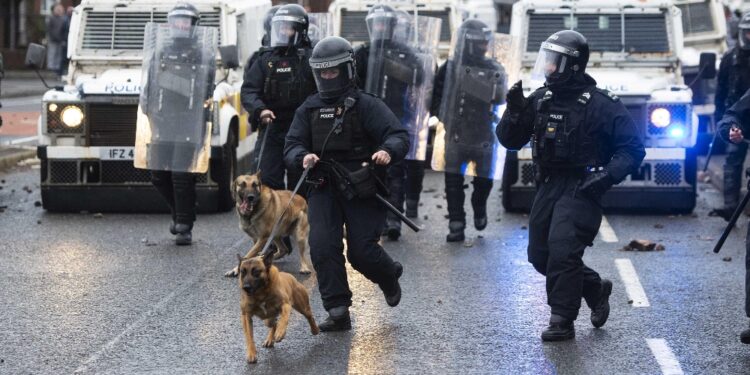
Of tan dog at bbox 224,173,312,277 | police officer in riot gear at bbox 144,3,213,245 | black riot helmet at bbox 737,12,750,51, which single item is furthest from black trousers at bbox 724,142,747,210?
police officer in riot gear at bbox 144,3,213,245

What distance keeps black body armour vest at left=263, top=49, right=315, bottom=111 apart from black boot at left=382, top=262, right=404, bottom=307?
2786 millimetres

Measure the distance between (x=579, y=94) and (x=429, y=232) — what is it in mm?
5069

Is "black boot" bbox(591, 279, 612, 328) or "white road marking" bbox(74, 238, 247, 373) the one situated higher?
"black boot" bbox(591, 279, 612, 328)

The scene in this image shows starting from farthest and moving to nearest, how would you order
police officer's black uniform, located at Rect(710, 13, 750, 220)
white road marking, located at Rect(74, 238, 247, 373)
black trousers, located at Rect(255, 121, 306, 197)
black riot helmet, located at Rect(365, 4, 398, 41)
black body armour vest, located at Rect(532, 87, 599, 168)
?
police officer's black uniform, located at Rect(710, 13, 750, 220)
black riot helmet, located at Rect(365, 4, 398, 41)
black trousers, located at Rect(255, 121, 306, 197)
black body armour vest, located at Rect(532, 87, 599, 168)
white road marking, located at Rect(74, 238, 247, 373)

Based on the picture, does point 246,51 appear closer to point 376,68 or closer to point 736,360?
point 376,68

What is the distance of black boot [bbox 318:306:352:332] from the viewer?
28.2 ft

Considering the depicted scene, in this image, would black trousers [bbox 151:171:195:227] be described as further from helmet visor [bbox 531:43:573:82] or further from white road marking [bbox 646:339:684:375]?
white road marking [bbox 646:339:684:375]

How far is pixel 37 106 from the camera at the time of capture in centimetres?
3111

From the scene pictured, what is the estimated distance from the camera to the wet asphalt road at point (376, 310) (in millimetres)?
7855

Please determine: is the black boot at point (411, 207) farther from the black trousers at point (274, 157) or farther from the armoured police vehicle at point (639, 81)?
the black trousers at point (274, 157)

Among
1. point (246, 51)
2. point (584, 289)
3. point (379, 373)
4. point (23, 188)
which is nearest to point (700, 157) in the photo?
point (246, 51)

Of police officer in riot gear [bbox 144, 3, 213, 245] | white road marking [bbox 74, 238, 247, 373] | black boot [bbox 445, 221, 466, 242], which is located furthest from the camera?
black boot [bbox 445, 221, 466, 242]

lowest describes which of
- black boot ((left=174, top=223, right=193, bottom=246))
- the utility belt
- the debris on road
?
black boot ((left=174, top=223, right=193, bottom=246))

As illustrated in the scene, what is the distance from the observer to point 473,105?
13047mm
